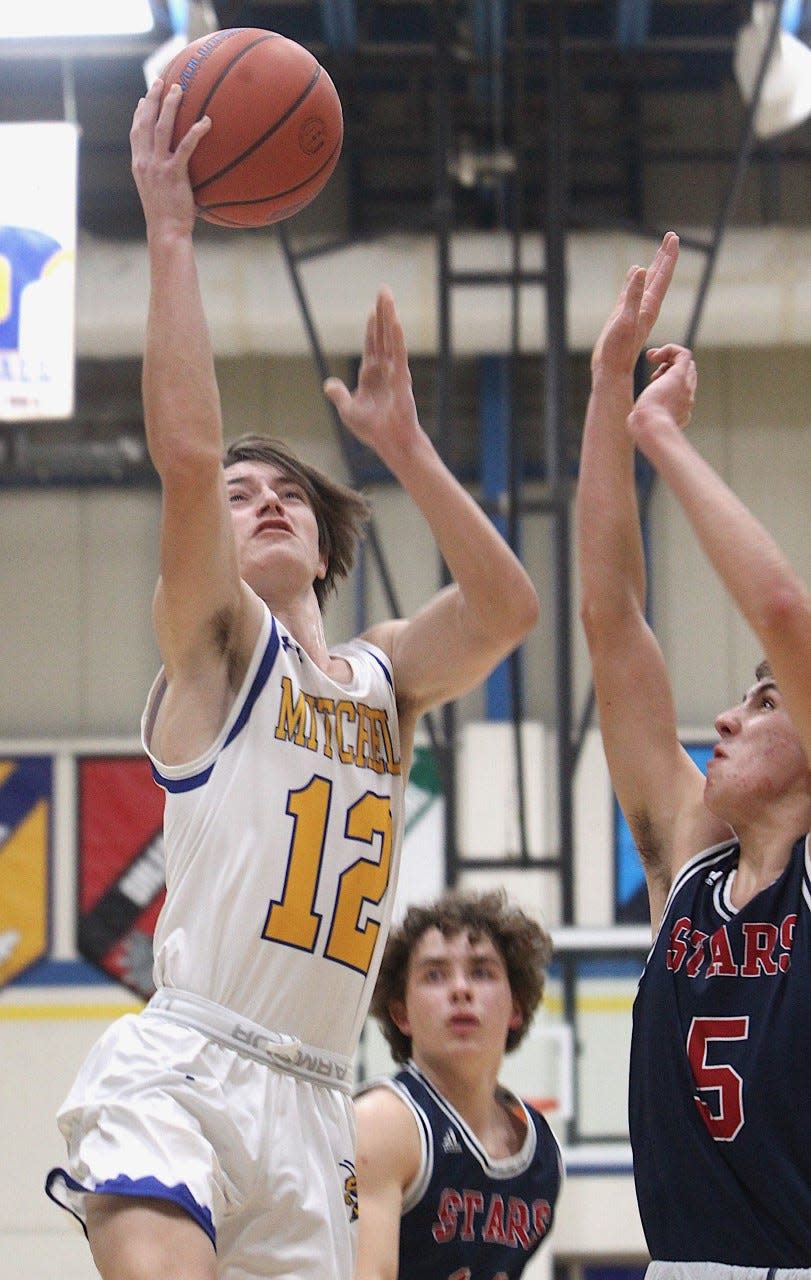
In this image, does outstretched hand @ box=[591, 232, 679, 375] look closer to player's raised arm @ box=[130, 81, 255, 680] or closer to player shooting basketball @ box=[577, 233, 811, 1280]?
player shooting basketball @ box=[577, 233, 811, 1280]

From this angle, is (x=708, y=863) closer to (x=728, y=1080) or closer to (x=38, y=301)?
(x=728, y=1080)

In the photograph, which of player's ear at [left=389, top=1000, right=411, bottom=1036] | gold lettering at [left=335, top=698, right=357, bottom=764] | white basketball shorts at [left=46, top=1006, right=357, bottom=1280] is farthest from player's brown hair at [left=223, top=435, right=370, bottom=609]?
player's ear at [left=389, top=1000, right=411, bottom=1036]

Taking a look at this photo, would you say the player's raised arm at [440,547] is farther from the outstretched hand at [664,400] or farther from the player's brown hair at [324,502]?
the outstretched hand at [664,400]

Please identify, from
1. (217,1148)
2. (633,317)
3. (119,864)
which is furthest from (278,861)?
(119,864)

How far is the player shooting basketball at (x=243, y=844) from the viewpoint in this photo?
280cm

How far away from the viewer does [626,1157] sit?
9.12m

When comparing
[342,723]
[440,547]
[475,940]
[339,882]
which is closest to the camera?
[339,882]

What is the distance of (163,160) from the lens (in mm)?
3021

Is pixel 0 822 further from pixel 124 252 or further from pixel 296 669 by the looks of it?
pixel 296 669

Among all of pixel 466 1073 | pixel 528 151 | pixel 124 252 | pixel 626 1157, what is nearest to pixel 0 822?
pixel 124 252

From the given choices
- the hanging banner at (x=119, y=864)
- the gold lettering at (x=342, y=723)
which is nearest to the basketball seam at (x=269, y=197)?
the gold lettering at (x=342, y=723)

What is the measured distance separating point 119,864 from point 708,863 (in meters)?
8.43

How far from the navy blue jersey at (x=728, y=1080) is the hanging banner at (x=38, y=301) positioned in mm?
5797

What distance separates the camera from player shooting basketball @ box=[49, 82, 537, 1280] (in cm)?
280
